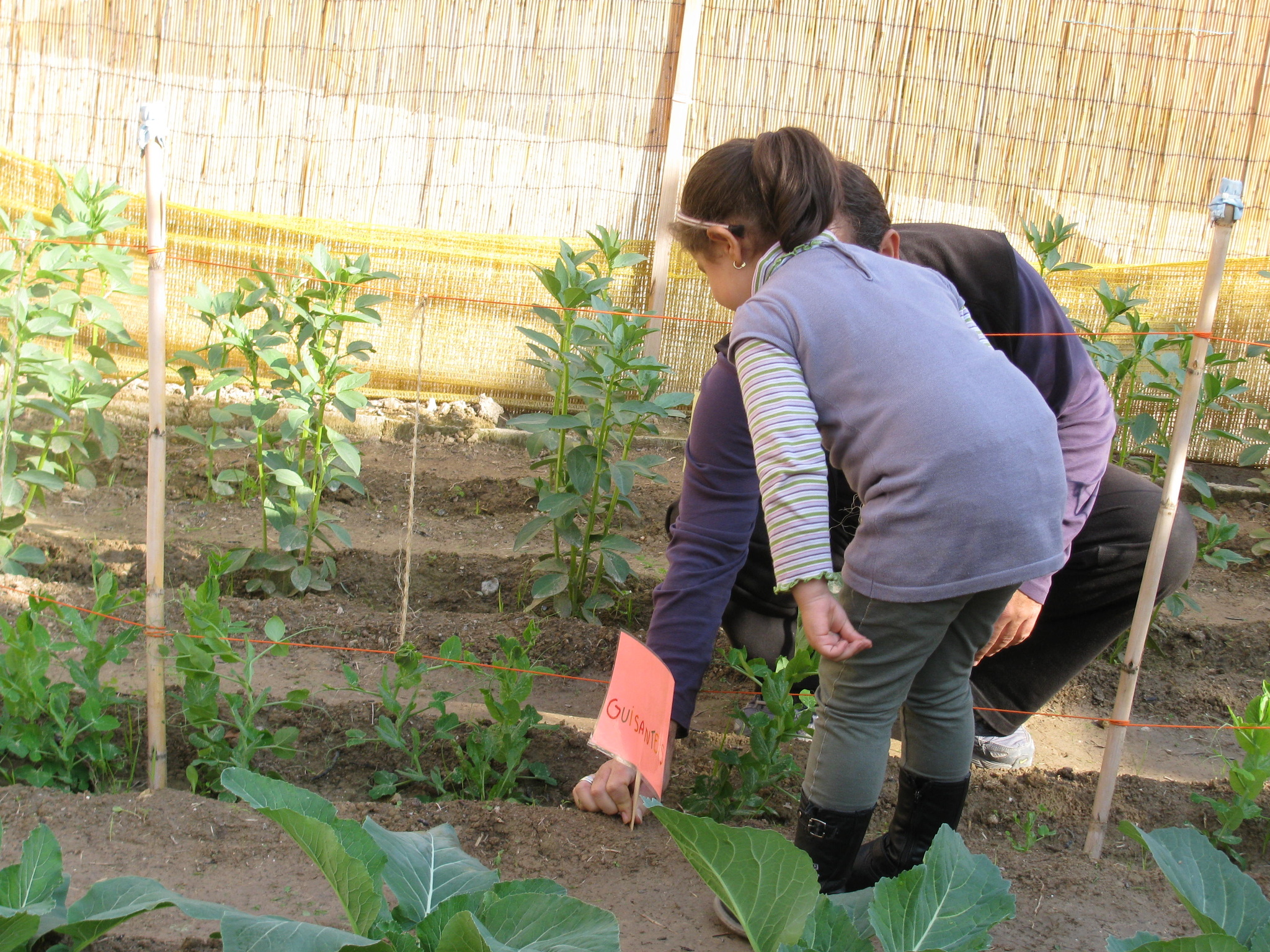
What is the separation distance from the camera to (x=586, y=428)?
2.85 meters

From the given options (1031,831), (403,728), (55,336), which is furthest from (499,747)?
(55,336)

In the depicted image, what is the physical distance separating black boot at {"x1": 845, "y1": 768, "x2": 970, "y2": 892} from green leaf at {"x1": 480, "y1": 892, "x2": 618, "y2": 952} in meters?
0.62

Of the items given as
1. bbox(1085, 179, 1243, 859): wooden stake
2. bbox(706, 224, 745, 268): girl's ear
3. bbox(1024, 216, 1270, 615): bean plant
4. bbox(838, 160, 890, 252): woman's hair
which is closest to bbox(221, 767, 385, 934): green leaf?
bbox(706, 224, 745, 268): girl's ear

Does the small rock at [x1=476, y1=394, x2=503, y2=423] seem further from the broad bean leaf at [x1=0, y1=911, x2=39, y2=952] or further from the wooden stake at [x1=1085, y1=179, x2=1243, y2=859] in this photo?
the broad bean leaf at [x1=0, y1=911, x2=39, y2=952]

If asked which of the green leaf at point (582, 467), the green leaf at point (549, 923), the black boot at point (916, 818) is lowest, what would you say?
the black boot at point (916, 818)

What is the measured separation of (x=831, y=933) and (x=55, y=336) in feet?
8.90

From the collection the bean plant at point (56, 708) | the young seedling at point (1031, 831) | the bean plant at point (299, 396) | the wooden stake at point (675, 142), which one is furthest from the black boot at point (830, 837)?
the wooden stake at point (675, 142)

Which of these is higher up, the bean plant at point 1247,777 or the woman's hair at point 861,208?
the woman's hair at point 861,208

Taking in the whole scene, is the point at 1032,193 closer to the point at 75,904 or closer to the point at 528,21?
the point at 528,21

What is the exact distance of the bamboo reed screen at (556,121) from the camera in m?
4.37

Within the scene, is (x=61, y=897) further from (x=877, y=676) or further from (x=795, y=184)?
(x=795, y=184)

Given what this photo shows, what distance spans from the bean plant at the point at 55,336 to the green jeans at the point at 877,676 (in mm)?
2041

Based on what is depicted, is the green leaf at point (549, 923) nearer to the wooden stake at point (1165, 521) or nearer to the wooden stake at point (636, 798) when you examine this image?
the wooden stake at point (636, 798)

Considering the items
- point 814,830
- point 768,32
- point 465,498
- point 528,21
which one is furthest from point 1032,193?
point 814,830
